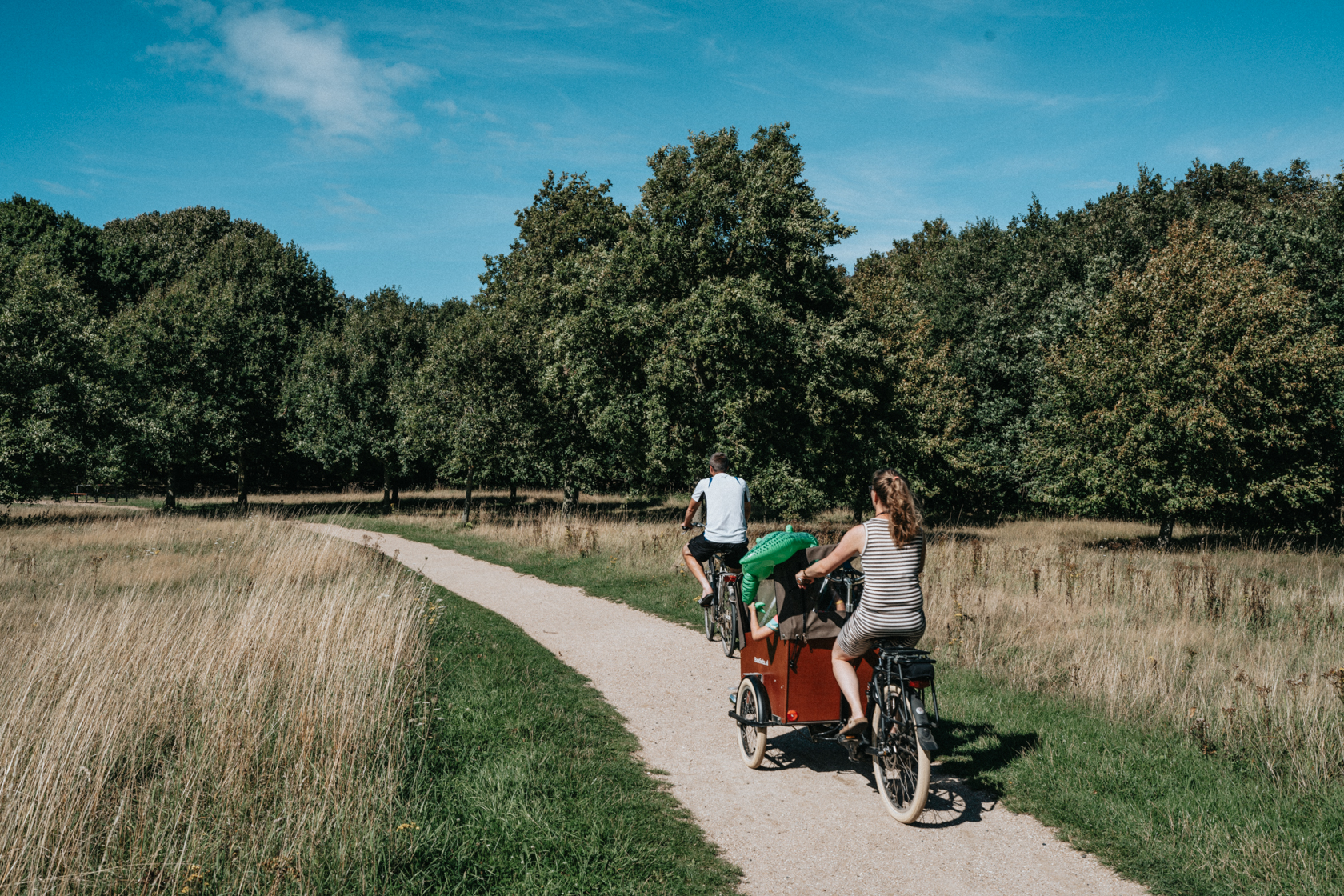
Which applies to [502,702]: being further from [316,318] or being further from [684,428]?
[316,318]

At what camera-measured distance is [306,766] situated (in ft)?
15.5

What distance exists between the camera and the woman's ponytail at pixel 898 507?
4.83m

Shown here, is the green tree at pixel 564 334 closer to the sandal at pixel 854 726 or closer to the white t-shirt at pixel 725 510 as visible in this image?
the white t-shirt at pixel 725 510

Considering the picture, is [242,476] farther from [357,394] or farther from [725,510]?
[725,510]

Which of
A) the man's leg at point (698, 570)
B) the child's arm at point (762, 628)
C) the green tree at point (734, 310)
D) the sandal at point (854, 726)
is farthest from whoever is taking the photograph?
the green tree at point (734, 310)

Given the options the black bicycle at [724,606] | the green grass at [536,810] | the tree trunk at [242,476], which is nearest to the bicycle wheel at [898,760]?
the green grass at [536,810]

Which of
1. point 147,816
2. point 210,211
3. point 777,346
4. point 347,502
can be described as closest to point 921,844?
point 147,816

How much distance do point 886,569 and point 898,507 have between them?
15.7 inches

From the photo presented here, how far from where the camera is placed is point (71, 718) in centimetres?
459

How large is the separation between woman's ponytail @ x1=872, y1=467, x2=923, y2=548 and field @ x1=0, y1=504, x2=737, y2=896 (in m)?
2.21

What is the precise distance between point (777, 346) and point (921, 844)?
17518 millimetres

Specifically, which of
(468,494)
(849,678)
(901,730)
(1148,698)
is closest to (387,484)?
(468,494)

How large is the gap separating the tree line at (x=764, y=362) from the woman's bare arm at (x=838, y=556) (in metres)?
15.1

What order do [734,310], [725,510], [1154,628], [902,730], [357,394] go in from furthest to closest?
[357,394] < [734,310] < [1154,628] < [725,510] < [902,730]
